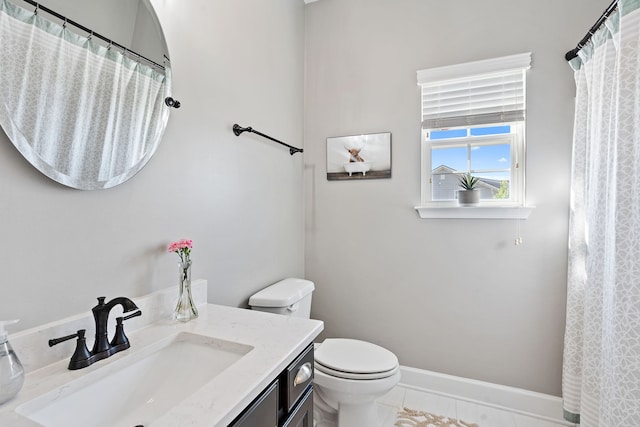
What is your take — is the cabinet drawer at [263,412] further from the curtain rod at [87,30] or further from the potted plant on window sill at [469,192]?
the potted plant on window sill at [469,192]

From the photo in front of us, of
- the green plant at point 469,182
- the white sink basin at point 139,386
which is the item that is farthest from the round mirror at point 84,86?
the green plant at point 469,182

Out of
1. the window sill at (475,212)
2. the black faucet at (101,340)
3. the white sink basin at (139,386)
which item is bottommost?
the white sink basin at (139,386)

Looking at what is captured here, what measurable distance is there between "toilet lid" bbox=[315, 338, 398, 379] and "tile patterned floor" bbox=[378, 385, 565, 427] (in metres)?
0.47

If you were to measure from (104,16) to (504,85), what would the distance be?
200 centimetres

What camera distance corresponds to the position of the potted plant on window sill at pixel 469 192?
1896 millimetres

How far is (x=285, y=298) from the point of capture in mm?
1646

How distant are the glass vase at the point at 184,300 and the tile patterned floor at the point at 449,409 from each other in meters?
1.36

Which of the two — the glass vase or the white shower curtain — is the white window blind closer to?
the white shower curtain

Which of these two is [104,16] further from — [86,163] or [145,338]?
[145,338]

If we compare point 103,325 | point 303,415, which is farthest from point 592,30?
point 103,325

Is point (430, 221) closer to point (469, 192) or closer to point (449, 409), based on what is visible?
point (469, 192)

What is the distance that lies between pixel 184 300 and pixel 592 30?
212 cm

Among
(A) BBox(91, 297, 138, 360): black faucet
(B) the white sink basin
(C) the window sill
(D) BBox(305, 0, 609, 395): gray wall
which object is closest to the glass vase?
(B) the white sink basin

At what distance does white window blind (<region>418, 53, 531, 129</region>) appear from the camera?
185 cm
